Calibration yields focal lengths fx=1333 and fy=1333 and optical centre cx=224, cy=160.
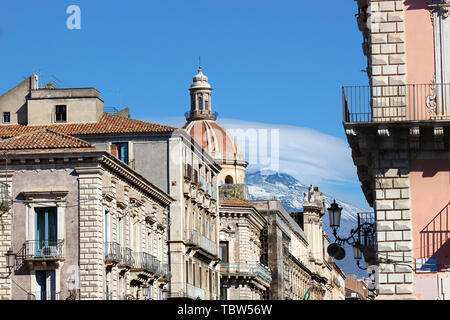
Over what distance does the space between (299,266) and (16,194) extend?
74.9m

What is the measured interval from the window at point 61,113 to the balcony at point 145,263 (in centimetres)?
1009

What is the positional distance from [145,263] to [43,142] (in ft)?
32.0

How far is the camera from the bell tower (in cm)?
13062

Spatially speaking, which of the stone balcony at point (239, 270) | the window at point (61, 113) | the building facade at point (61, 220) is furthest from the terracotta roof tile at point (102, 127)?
the stone balcony at point (239, 270)

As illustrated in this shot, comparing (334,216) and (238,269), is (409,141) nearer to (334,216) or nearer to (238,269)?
(334,216)

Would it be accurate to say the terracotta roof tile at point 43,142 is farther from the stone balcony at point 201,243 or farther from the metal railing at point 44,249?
the stone balcony at point 201,243

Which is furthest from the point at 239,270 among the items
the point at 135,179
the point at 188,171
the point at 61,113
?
the point at 135,179

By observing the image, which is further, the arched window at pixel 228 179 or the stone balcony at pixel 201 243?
the arched window at pixel 228 179

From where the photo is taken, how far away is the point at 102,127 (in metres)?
74.0

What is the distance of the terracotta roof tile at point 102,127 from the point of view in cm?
7175

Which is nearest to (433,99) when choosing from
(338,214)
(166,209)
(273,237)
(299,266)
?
(338,214)

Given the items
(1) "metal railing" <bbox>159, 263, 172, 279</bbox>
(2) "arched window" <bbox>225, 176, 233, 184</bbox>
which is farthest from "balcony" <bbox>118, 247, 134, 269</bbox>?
(2) "arched window" <bbox>225, 176, 233, 184</bbox>

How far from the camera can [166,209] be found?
245 ft

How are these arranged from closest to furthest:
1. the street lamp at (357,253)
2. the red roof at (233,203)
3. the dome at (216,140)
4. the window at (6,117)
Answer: the street lamp at (357,253), the window at (6,117), the red roof at (233,203), the dome at (216,140)
